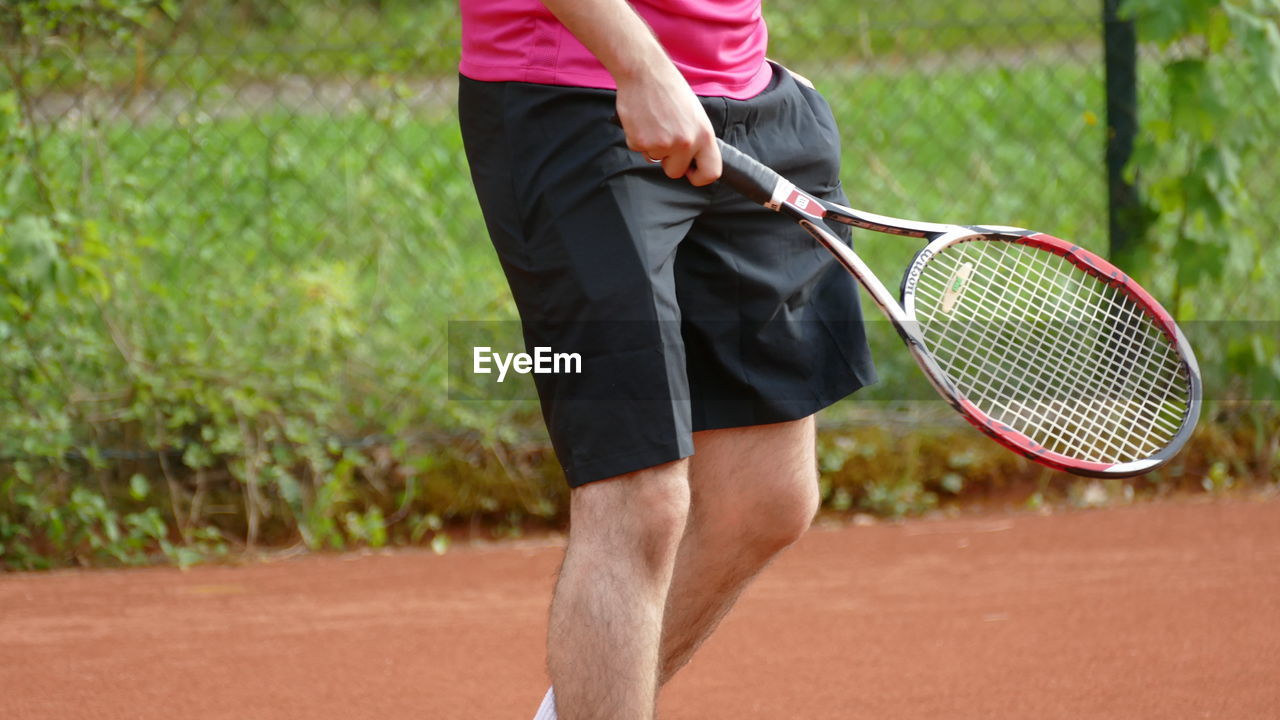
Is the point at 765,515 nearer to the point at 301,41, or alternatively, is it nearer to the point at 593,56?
the point at 593,56

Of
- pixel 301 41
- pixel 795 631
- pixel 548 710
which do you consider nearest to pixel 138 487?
pixel 301 41

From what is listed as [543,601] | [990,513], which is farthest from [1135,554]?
[543,601]

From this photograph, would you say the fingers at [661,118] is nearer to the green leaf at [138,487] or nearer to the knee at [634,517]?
the knee at [634,517]

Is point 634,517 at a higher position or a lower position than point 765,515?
higher

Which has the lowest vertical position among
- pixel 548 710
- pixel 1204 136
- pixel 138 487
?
pixel 138 487

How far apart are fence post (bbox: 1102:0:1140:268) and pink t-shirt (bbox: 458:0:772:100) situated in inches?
97.4

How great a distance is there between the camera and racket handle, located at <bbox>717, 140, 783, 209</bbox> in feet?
6.08

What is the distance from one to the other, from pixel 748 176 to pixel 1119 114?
2759 millimetres

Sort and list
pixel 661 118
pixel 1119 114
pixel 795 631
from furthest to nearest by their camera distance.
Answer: pixel 1119 114 < pixel 795 631 < pixel 661 118

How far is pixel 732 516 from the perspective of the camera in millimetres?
2098

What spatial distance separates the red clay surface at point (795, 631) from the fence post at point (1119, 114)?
821mm

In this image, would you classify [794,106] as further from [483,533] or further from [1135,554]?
[483,533]

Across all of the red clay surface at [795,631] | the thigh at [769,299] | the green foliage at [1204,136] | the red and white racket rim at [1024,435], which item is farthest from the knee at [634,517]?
the green foliage at [1204,136]

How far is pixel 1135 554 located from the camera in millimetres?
3617
